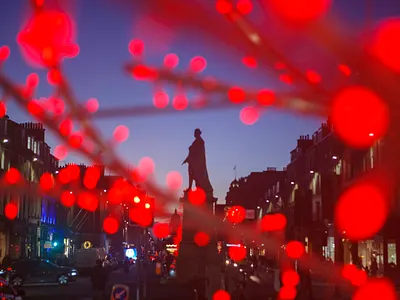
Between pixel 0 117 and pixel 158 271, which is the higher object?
pixel 0 117

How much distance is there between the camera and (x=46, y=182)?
273 feet

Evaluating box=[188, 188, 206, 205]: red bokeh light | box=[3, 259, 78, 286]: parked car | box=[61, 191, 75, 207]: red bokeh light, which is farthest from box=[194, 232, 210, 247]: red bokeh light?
box=[61, 191, 75, 207]: red bokeh light

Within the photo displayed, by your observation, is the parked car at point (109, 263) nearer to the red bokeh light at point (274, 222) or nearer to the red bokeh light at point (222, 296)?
the red bokeh light at point (222, 296)

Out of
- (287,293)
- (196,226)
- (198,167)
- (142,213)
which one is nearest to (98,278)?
(142,213)

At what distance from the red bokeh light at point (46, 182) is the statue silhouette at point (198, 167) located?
156 feet

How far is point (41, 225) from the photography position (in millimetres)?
80750

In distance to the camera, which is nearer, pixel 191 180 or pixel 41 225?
pixel 191 180

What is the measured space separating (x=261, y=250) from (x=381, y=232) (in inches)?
2931

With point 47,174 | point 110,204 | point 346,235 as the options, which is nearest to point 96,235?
point 110,204

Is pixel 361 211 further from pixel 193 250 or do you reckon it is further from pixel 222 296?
pixel 222 296

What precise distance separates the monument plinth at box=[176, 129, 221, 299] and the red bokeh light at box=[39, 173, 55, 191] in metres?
47.6

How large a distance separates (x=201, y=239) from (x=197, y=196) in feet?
7.47

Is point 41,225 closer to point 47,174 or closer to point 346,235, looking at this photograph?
point 47,174

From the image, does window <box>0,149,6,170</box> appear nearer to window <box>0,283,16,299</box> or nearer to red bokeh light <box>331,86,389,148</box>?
red bokeh light <box>331,86,389,148</box>
